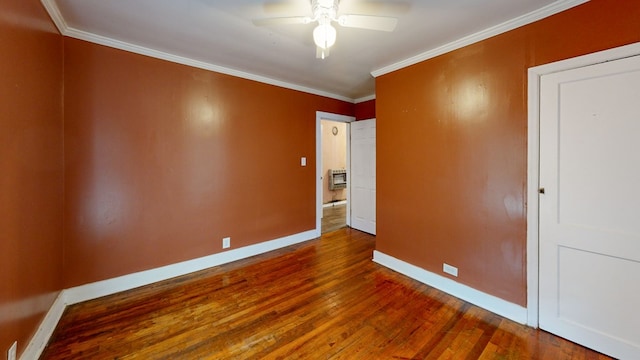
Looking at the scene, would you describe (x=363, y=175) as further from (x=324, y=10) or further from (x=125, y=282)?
(x=125, y=282)

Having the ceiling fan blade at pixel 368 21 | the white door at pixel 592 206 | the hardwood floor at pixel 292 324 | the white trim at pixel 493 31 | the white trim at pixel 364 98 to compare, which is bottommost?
the hardwood floor at pixel 292 324

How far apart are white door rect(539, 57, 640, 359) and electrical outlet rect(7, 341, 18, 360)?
3467 millimetres

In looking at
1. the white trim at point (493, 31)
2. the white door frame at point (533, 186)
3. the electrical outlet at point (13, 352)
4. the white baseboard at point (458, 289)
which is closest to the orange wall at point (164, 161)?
the electrical outlet at point (13, 352)

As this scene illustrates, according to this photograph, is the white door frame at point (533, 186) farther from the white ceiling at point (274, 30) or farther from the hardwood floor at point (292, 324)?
the white ceiling at point (274, 30)

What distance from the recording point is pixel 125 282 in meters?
2.47

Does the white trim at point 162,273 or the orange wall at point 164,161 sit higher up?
the orange wall at point 164,161

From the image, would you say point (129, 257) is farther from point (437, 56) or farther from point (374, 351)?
point (437, 56)

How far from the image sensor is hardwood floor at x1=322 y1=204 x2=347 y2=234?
479 centimetres

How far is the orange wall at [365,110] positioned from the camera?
14.3 feet

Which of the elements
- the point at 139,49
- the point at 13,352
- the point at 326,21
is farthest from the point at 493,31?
the point at 13,352

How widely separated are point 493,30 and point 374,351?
2759 mm

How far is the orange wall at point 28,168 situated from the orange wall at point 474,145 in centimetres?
308

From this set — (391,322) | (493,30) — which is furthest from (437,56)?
(391,322)

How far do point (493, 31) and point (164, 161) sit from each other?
11.3 feet
